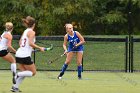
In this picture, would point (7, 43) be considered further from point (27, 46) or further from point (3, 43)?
point (27, 46)

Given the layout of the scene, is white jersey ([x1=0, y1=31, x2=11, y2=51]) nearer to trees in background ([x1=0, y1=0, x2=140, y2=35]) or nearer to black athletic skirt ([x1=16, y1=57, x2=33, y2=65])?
black athletic skirt ([x1=16, y1=57, x2=33, y2=65])

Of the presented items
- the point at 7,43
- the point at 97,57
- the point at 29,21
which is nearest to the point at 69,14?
the point at 97,57

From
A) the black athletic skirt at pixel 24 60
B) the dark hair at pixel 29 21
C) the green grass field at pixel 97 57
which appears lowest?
the green grass field at pixel 97 57

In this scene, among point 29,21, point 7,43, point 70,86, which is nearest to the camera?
point 29,21

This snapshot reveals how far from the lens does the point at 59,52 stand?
25.3 metres

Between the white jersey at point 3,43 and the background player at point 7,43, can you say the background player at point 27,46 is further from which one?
the white jersey at point 3,43

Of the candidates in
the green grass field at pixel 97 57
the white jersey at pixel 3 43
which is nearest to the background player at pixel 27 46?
the white jersey at pixel 3 43

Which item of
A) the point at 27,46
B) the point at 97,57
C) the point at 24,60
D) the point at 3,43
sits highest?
Result: the point at 27,46

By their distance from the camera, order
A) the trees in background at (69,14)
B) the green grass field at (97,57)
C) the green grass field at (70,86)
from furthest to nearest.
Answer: the trees in background at (69,14) → the green grass field at (97,57) → the green grass field at (70,86)

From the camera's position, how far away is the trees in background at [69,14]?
35.8 m

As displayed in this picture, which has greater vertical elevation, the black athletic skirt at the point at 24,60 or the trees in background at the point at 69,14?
the black athletic skirt at the point at 24,60

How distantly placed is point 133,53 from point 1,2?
15.1m

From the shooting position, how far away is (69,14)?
1411 inches

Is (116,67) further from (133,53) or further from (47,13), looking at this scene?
(47,13)
